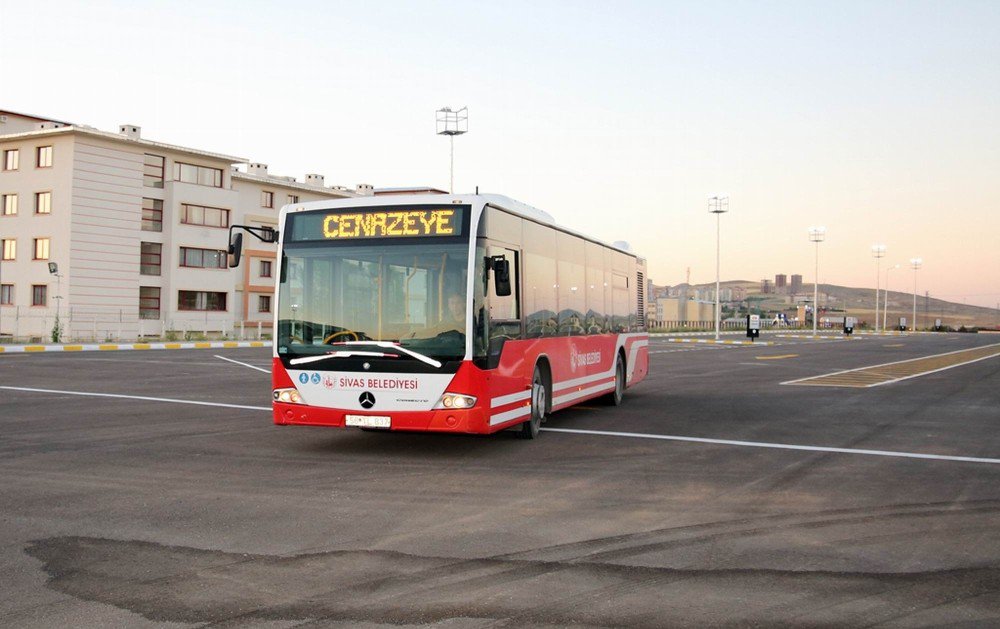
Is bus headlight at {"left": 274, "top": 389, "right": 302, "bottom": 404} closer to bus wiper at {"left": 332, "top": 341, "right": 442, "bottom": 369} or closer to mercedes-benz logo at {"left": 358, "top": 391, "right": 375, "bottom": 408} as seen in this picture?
mercedes-benz logo at {"left": 358, "top": 391, "right": 375, "bottom": 408}

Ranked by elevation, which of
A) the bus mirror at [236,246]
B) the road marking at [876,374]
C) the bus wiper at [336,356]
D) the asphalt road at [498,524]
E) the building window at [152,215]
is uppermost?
the building window at [152,215]

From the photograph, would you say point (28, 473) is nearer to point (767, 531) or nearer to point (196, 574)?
point (196, 574)

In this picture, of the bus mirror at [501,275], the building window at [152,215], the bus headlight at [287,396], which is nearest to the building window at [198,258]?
the building window at [152,215]

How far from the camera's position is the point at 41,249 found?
178ft

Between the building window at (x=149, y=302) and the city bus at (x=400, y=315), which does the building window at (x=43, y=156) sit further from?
the city bus at (x=400, y=315)

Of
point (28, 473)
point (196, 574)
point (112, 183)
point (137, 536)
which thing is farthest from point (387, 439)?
point (112, 183)

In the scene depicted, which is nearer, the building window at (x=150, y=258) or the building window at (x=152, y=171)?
the building window at (x=152, y=171)

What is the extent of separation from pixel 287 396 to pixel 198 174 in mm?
52071

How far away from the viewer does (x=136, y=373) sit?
2467 centimetres

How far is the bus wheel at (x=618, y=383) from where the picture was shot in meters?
17.5

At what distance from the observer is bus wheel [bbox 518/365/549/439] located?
12742 millimetres

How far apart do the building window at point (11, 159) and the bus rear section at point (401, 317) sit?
50067 mm

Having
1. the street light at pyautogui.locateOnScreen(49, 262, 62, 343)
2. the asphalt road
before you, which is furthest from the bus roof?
the street light at pyautogui.locateOnScreen(49, 262, 62, 343)

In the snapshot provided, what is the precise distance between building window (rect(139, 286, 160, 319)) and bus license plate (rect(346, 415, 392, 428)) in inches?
1988
